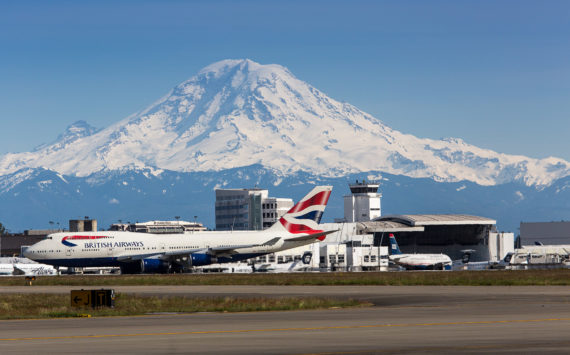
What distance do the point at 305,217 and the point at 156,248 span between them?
20.7m

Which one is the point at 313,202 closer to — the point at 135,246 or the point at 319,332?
the point at 135,246

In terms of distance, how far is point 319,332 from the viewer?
32.6 m

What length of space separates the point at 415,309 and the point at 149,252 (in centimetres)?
8480

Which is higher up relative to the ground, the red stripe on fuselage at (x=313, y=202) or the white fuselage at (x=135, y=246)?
the red stripe on fuselage at (x=313, y=202)

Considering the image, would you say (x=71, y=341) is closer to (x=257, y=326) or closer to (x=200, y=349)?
(x=200, y=349)

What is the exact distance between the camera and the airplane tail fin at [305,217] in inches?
5207

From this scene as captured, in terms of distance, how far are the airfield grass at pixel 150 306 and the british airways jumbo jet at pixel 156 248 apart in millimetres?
65870

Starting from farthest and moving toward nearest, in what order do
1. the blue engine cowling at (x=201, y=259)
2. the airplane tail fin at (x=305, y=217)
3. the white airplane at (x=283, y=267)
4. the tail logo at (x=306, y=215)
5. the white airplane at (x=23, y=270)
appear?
the white airplane at (x=283, y=267) < the white airplane at (x=23, y=270) < the tail logo at (x=306, y=215) < the airplane tail fin at (x=305, y=217) < the blue engine cowling at (x=201, y=259)

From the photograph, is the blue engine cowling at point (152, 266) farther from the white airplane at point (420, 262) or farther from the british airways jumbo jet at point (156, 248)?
the white airplane at point (420, 262)

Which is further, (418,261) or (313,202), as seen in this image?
(418,261)

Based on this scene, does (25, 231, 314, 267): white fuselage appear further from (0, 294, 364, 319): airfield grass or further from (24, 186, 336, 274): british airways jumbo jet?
(0, 294, 364, 319): airfield grass

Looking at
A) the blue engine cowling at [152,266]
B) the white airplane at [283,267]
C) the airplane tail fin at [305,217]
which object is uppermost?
the airplane tail fin at [305,217]

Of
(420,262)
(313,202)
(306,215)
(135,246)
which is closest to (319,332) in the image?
(135,246)

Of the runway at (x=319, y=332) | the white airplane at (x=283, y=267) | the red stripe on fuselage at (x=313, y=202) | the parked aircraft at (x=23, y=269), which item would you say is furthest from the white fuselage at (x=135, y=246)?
the runway at (x=319, y=332)
